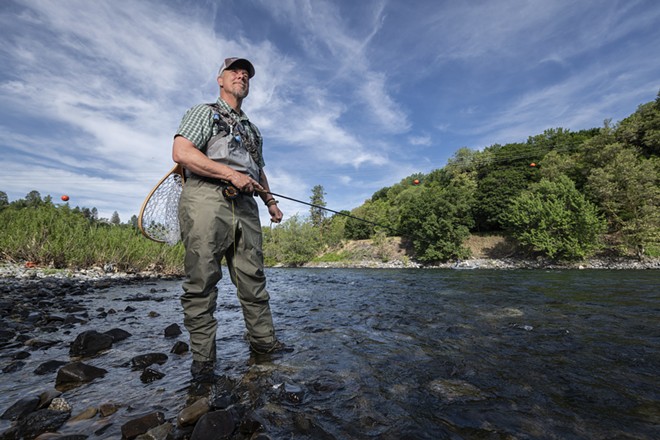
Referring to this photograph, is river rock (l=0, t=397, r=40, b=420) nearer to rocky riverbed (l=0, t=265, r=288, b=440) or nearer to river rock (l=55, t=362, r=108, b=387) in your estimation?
rocky riverbed (l=0, t=265, r=288, b=440)

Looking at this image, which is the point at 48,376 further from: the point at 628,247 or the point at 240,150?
the point at 628,247

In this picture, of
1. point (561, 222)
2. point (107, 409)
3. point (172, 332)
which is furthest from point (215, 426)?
point (561, 222)

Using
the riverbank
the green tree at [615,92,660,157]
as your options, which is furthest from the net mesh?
the green tree at [615,92,660,157]

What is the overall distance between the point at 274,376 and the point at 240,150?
2554 mm

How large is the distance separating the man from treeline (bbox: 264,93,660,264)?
42.1 feet

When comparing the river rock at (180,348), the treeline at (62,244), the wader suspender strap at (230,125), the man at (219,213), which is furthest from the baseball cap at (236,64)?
the treeline at (62,244)

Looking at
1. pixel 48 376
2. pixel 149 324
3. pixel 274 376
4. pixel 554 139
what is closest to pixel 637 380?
pixel 274 376

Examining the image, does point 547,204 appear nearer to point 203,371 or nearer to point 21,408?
point 203,371

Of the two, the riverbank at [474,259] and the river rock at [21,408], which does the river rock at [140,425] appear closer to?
the river rock at [21,408]

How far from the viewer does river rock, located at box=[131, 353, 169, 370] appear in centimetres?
314

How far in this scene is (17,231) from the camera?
562 inches

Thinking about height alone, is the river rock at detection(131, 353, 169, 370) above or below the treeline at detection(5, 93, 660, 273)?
below

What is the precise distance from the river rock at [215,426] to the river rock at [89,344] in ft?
9.16

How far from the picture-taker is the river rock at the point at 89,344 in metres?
3.51
